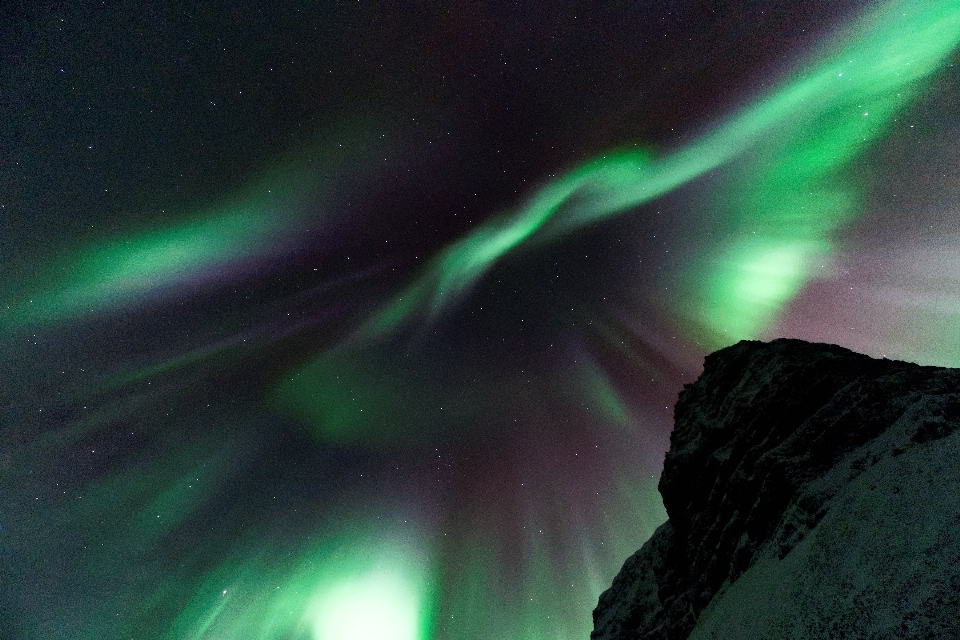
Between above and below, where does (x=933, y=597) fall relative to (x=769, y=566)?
below

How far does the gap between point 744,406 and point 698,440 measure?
4232 millimetres

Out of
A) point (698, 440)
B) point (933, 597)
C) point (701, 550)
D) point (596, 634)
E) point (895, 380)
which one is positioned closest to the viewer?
point (933, 597)

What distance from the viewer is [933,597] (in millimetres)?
12352

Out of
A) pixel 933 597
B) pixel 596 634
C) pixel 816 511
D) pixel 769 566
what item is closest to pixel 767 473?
pixel 816 511

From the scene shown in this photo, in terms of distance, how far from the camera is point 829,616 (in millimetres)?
14492

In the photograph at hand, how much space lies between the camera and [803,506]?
20250 mm

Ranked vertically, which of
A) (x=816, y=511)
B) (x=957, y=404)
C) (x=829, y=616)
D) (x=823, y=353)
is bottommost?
(x=829, y=616)

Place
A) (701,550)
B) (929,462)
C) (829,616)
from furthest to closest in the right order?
(701,550)
(929,462)
(829,616)

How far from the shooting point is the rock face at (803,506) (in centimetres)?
A: 1397

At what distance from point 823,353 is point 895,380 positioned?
5.79 meters

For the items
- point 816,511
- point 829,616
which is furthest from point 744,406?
point 829,616

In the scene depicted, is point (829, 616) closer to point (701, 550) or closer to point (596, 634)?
point (701, 550)

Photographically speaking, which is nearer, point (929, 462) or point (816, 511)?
point (929, 462)

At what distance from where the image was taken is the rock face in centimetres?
1397
